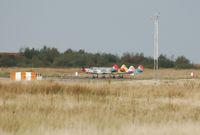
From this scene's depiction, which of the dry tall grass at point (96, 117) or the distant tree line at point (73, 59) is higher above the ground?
the distant tree line at point (73, 59)

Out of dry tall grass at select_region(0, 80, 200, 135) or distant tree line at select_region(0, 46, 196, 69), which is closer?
dry tall grass at select_region(0, 80, 200, 135)

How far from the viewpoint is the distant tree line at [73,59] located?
126250 mm

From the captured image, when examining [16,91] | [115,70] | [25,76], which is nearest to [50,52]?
[115,70]

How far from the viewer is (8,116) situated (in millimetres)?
13117

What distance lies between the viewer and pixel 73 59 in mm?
131625

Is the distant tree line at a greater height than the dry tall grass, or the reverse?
the distant tree line

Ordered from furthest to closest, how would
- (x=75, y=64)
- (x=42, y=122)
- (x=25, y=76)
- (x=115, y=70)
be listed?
(x=75, y=64) → (x=115, y=70) → (x=25, y=76) → (x=42, y=122)

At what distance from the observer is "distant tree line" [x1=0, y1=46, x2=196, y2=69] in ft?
414

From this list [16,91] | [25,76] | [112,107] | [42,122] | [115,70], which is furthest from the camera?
[115,70]

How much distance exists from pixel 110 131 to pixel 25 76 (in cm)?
3972

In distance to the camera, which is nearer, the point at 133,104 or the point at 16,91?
the point at 133,104

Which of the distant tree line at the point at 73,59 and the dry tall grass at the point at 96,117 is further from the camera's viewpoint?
the distant tree line at the point at 73,59

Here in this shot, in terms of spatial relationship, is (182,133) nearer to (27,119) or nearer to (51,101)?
(27,119)

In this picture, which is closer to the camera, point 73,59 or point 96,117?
point 96,117
